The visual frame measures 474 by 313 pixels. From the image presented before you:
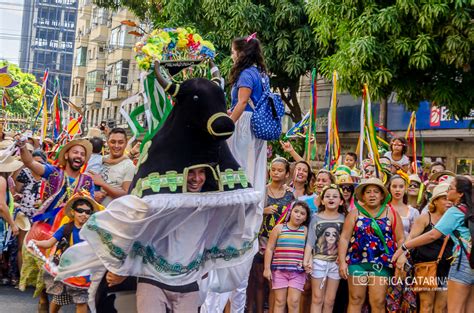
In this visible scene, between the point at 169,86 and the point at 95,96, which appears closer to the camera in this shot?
the point at 169,86

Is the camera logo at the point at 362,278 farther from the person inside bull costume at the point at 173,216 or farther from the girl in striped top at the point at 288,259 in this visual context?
the person inside bull costume at the point at 173,216

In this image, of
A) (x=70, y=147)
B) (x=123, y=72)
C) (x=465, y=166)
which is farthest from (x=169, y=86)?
(x=123, y=72)

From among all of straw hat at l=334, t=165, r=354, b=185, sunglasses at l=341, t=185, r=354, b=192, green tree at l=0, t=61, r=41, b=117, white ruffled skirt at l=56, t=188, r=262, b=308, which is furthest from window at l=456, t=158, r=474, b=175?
green tree at l=0, t=61, r=41, b=117

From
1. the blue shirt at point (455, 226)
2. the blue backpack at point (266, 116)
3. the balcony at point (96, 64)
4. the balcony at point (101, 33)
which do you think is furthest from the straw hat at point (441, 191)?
the balcony at point (96, 64)

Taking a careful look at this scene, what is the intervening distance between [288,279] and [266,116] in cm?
227

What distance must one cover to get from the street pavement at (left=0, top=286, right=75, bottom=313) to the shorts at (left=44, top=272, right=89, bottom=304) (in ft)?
4.51

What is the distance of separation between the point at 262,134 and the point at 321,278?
7.18 feet

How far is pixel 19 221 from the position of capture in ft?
35.9

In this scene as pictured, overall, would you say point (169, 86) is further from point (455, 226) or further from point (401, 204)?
point (401, 204)

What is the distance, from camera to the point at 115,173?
30.5ft

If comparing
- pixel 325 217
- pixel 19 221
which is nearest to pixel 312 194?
pixel 325 217

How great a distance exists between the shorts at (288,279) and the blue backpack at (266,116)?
79.0 inches

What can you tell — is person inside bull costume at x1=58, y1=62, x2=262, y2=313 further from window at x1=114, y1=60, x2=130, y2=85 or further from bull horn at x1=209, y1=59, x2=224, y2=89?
window at x1=114, y1=60, x2=130, y2=85

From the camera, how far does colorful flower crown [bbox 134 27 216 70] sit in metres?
5.79
